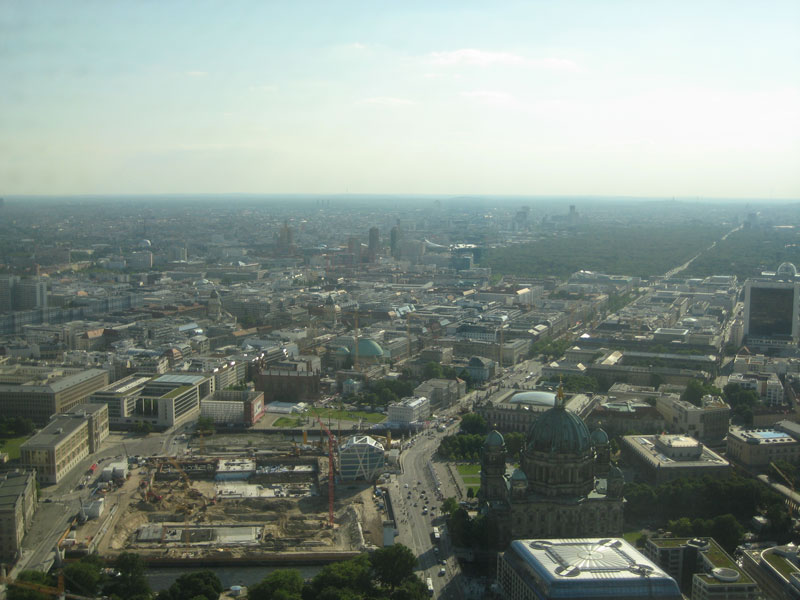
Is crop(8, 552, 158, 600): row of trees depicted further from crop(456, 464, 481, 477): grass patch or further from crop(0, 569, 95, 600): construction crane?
crop(456, 464, 481, 477): grass patch

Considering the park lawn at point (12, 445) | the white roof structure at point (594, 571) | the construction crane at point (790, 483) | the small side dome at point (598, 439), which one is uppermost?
the small side dome at point (598, 439)

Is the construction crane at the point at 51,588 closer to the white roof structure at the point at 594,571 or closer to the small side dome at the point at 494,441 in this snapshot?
the white roof structure at the point at 594,571

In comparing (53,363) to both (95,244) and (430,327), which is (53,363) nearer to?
(430,327)

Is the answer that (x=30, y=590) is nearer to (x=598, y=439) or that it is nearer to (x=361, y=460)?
(x=361, y=460)

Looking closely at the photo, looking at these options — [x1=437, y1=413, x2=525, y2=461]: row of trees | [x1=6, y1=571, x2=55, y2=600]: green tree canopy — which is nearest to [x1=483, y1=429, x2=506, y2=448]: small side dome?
[x1=437, y1=413, x2=525, y2=461]: row of trees

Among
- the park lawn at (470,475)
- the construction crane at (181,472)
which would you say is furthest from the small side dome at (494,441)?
the construction crane at (181,472)
